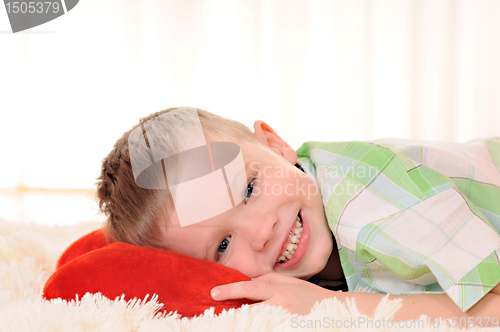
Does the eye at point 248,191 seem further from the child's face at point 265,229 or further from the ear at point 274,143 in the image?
the ear at point 274,143

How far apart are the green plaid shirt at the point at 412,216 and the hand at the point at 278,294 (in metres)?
0.12

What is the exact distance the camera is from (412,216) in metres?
0.60

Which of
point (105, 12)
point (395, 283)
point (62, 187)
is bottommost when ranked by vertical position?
A: point (62, 187)

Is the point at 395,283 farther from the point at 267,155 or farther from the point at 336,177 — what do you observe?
the point at 267,155

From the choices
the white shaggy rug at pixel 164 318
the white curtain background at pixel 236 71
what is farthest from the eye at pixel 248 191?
the white curtain background at pixel 236 71

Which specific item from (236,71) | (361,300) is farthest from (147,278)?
(236,71)

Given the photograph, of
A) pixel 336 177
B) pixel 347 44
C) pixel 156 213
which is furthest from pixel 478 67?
pixel 156 213

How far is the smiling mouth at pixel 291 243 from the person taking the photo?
672mm

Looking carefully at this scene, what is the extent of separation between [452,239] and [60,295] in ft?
1.86

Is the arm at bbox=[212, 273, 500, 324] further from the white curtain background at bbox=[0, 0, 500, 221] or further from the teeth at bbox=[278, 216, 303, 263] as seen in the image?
the white curtain background at bbox=[0, 0, 500, 221]

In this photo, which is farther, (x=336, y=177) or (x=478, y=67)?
(x=478, y=67)

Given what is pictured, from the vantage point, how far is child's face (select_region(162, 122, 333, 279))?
2.05 ft

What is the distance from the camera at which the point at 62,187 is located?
2203mm

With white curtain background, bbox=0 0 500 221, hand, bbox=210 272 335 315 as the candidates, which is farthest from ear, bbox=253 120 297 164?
white curtain background, bbox=0 0 500 221
